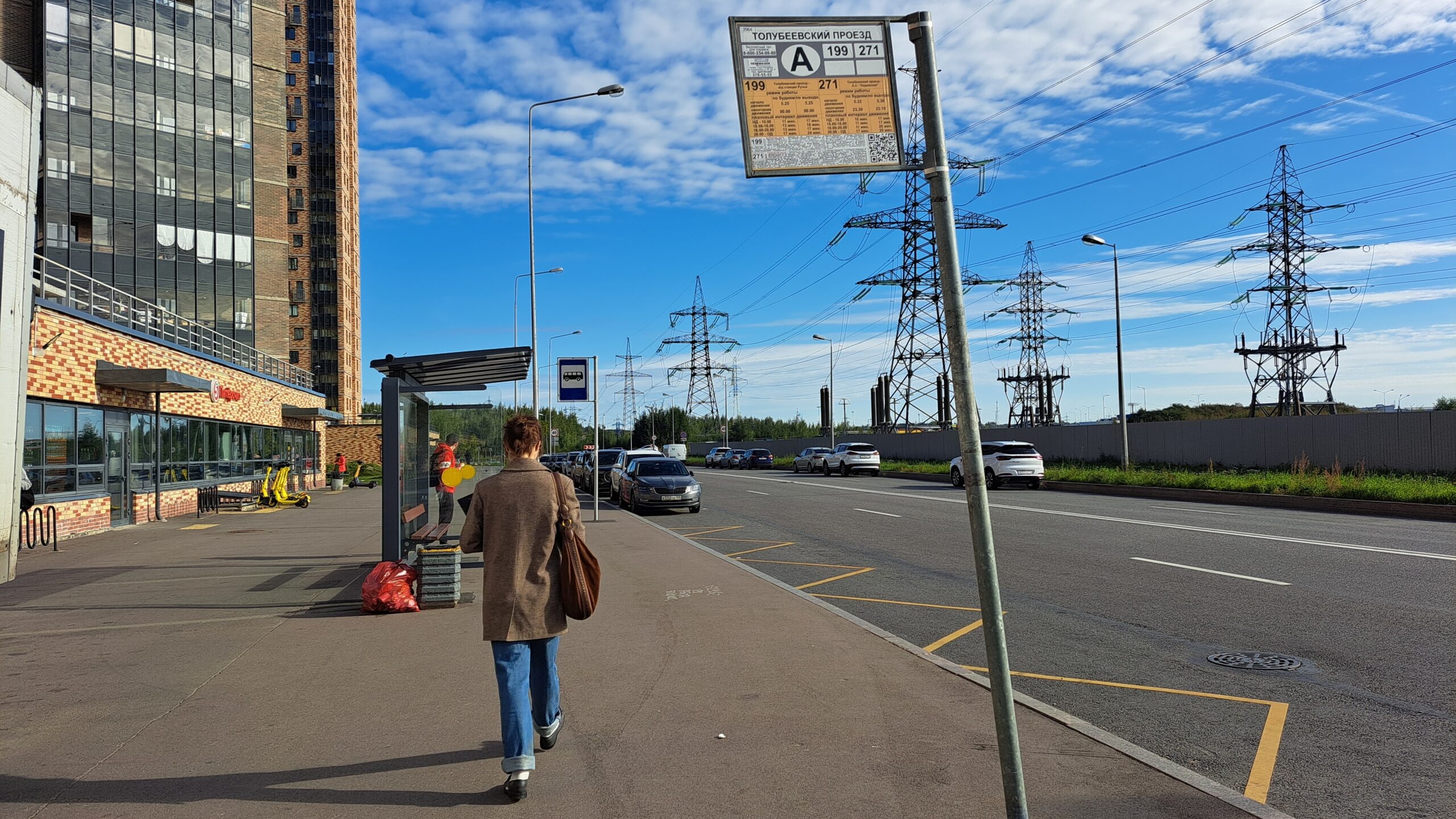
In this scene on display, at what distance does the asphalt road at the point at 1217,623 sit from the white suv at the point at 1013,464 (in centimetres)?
1153

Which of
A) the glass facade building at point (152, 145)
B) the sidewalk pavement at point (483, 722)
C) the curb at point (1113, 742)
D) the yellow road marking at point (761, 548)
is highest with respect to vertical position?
the glass facade building at point (152, 145)

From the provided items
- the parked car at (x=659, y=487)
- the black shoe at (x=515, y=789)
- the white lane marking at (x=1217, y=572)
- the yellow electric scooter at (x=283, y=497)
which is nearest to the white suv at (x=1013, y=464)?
the parked car at (x=659, y=487)

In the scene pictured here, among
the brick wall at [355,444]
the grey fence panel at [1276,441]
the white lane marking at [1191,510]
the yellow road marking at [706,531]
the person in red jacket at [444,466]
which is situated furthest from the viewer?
the brick wall at [355,444]

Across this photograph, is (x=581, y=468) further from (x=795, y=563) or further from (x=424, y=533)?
(x=424, y=533)

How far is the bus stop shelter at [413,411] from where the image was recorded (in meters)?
10.2

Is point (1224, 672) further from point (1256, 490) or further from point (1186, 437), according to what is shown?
point (1186, 437)

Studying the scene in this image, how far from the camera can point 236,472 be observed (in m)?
29.4

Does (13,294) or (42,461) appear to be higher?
(13,294)

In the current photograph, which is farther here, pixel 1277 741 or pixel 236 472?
pixel 236 472

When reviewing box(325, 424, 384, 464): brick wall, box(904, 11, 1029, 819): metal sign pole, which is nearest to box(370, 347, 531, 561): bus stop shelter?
box(904, 11, 1029, 819): metal sign pole

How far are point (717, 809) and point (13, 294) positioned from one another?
12651 mm

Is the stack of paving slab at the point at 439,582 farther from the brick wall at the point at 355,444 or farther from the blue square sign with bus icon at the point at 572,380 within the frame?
the brick wall at the point at 355,444

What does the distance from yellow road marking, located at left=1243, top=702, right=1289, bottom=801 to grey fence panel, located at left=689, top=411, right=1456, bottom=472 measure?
24.7 metres

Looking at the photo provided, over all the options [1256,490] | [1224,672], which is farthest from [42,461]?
[1256,490]
